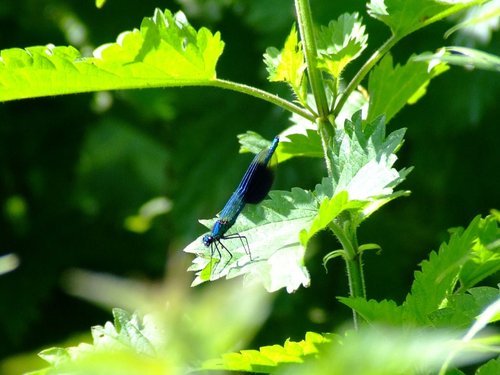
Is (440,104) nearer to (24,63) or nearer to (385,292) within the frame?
(385,292)

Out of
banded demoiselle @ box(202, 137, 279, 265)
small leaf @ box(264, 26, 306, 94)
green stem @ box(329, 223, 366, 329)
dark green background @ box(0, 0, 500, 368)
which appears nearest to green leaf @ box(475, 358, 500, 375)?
green stem @ box(329, 223, 366, 329)

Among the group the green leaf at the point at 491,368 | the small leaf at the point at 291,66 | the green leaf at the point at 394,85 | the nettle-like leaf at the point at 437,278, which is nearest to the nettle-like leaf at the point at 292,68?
the small leaf at the point at 291,66

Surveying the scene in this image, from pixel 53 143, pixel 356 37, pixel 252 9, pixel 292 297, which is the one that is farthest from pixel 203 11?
pixel 356 37

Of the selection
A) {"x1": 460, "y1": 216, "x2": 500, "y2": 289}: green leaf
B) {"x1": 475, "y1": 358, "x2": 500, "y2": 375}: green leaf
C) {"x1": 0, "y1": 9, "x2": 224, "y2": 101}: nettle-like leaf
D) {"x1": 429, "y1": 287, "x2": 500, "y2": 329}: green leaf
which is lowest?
{"x1": 475, "y1": 358, "x2": 500, "y2": 375}: green leaf

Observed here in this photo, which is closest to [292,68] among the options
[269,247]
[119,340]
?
[269,247]

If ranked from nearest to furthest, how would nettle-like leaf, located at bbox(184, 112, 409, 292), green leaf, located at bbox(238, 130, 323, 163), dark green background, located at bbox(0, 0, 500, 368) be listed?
nettle-like leaf, located at bbox(184, 112, 409, 292)
green leaf, located at bbox(238, 130, 323, 163)
dark green background, located at bbox(0, 0, 500, 368)

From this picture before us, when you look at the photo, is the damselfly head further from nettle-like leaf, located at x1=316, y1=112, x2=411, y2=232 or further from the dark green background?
the dark green background

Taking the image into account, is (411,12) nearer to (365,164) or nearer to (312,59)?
(312,59)
